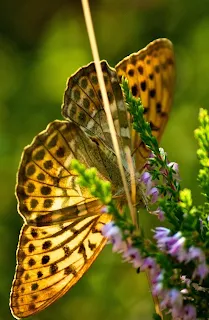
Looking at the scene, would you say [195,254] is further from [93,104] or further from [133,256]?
[93,104]

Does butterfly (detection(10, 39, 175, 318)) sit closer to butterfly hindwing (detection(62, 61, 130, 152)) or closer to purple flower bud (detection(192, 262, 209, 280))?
butterfly hindwing (detection(62, 61, 130, 152))

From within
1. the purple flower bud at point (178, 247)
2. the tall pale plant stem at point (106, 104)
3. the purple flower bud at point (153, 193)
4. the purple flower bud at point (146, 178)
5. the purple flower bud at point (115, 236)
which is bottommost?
the purple flower bud at point (178, 247)

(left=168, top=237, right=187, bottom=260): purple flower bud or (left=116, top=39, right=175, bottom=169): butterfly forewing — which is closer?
(left=168, top=237, right=187, bottom=260): purple flower bud

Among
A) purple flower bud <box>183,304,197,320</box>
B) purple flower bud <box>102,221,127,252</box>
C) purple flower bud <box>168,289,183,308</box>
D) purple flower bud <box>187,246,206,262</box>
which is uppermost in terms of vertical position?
purple flower bud <box>102,221,127,252</box>

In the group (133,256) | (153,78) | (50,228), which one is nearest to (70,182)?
(50,228)

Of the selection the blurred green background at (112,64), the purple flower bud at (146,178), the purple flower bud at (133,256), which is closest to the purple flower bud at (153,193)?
the purple flower bud at (146,178)

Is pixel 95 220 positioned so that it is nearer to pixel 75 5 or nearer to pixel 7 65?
pixel 7 65

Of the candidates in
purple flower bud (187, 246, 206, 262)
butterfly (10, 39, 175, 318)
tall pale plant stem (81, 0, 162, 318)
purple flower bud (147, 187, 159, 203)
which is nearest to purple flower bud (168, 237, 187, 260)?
purple flower bud (187, 246, 206, 262)

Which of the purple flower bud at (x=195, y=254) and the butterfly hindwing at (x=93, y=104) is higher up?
the butterfly hindwing at (x=93, y=104)

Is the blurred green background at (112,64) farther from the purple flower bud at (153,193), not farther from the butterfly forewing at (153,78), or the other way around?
the purple flower bud at (153,193)
